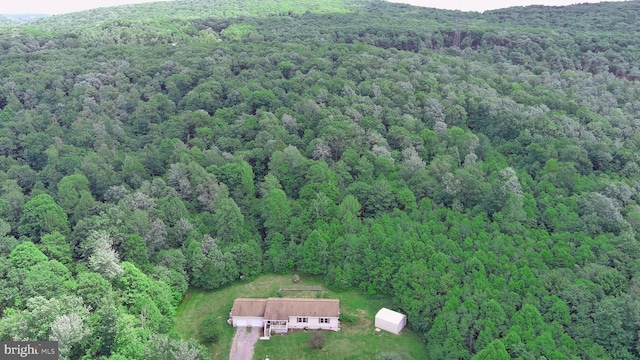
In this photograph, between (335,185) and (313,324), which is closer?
(313,324)

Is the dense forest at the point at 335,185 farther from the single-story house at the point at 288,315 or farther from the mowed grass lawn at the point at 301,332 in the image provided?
the single-story house at the point at 288,315

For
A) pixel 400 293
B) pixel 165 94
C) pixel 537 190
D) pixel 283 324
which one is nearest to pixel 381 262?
pixel 400 293

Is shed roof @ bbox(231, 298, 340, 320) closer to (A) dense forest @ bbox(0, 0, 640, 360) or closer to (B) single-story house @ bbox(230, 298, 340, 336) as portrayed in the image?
(B) single-story house @ bbox(230, 298, 340, 336)

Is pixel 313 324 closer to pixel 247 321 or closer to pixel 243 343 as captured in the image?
pixel 247 321

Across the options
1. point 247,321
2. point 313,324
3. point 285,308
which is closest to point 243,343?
point 247,321

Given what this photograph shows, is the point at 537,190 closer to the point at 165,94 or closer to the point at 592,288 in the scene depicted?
the point at 592,288

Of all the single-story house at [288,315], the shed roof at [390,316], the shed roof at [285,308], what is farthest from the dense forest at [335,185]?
the single-story house at [288,315]

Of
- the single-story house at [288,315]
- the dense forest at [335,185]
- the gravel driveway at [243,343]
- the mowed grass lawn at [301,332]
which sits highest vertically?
the dense forest at [335,185]
